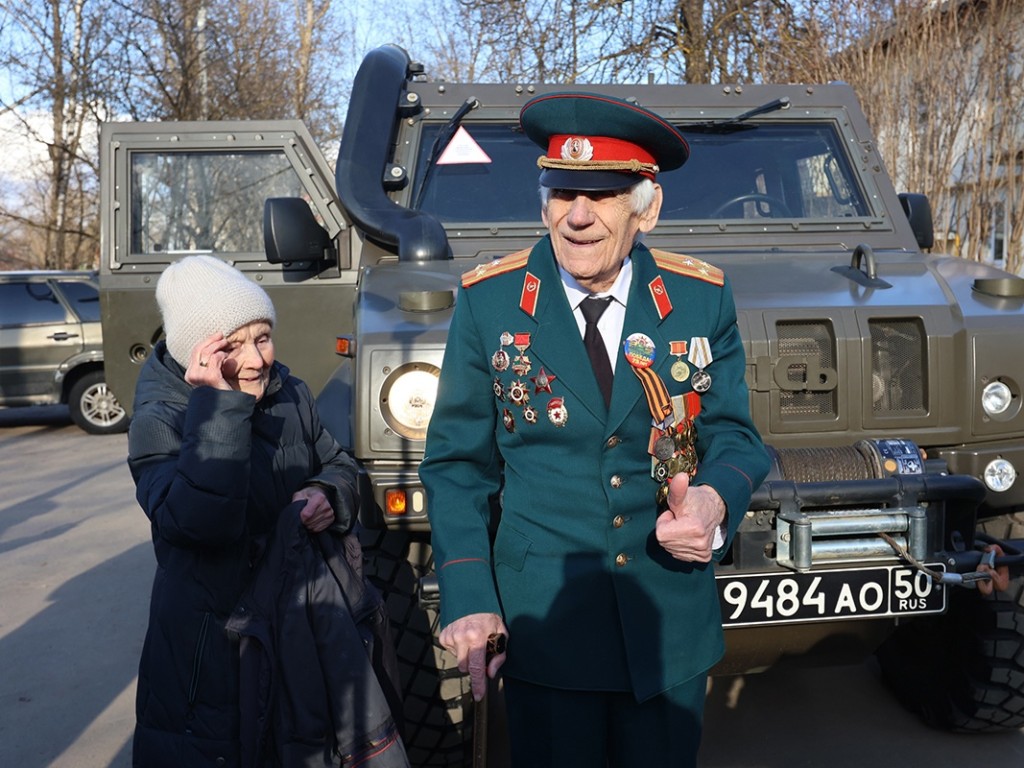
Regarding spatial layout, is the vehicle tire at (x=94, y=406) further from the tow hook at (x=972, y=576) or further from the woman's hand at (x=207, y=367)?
the tow hook at (x=972, y=576)

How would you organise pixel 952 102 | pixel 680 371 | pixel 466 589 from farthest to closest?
pixel 952 102, pixel 680 371, pixel 466 589

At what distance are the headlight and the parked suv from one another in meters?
9.29

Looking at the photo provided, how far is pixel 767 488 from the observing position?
287 cm

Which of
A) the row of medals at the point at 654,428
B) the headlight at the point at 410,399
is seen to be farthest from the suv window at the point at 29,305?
the row of medals at the point at 654,428

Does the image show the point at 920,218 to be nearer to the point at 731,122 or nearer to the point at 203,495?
the point at 731,122

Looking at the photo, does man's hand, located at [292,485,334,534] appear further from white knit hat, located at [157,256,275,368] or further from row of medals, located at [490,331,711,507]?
row of medals, located at [490,331,711,507]

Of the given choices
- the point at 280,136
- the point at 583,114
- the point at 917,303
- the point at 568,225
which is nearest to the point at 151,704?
the point at 568,225

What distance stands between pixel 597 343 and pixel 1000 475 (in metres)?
1.65

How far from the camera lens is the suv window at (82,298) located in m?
11.8

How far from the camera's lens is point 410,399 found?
2.97m

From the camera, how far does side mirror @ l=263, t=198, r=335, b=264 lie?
4.17m

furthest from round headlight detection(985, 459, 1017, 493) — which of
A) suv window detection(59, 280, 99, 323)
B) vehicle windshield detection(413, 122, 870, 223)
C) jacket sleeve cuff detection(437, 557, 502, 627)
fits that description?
suv window detection(59, 280, 99, 323)

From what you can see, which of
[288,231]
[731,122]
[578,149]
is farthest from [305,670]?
[731,122]

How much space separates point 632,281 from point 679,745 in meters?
0.91
